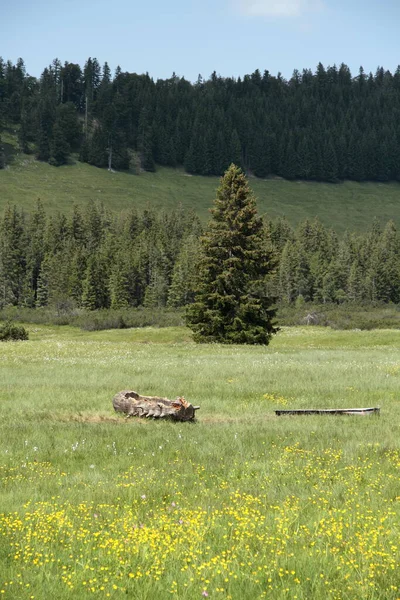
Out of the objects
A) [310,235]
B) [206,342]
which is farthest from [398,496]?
[310,235]

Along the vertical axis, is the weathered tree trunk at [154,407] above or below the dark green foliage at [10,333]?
above

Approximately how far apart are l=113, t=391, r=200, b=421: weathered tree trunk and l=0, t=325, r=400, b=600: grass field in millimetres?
410

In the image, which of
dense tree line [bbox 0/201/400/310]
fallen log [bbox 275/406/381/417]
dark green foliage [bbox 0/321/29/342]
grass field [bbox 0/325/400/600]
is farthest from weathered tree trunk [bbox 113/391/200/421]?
dense tree line [bbox 0/201/400/310]

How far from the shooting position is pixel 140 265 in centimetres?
13038

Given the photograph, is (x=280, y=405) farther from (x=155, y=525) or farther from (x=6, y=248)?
(x=6, y=248)

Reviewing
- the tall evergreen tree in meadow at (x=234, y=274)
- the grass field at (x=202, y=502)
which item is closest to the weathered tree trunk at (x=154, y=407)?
the grass field at (x=202, y=502)

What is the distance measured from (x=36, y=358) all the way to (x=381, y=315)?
70820 mm

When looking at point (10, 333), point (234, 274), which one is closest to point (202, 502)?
point (234, 274)

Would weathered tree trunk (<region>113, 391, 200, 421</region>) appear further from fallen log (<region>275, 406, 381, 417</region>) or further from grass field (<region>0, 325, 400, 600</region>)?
fallen log (<region>275, 406, 381, 417</region>)

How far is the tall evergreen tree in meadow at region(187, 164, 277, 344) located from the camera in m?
45.7

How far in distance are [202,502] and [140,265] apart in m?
124

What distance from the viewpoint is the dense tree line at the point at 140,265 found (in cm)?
12119

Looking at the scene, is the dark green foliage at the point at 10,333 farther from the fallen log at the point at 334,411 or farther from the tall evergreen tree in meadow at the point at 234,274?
the fallen log at the point at 334,411

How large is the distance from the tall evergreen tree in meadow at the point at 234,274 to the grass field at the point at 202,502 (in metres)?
27.2
